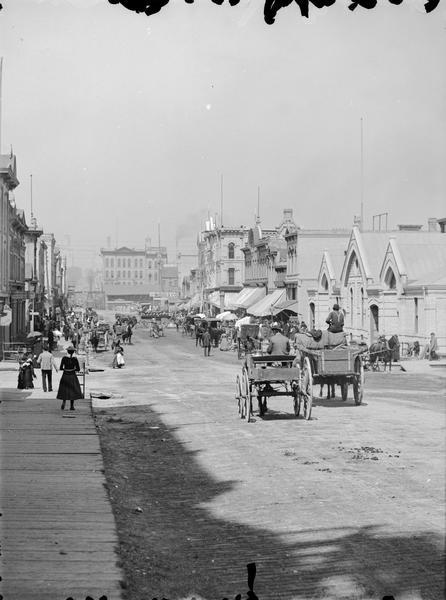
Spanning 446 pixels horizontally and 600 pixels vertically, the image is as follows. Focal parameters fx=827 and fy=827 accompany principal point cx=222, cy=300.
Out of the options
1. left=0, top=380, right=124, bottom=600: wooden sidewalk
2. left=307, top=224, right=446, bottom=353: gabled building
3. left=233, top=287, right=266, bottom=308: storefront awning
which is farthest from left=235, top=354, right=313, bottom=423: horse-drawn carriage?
left=233, top=287, right=266, bottom=308: storefront awning

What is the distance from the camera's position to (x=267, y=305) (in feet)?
219

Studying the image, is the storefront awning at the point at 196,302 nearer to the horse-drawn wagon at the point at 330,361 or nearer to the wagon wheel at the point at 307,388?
the horse-drawn wagon at the point at 330,361

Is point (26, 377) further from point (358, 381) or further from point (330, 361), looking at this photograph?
point (358, 381)

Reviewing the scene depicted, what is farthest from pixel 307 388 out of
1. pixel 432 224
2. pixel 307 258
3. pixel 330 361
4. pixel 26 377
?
pixel 432 224

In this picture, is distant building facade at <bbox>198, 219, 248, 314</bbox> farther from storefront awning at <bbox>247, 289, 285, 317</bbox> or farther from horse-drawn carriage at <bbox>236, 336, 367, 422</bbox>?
horse-drawn carriage at <bbox>236, 336, 367, 422</bbox>

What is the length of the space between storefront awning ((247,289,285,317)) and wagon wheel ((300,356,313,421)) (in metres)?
45.5

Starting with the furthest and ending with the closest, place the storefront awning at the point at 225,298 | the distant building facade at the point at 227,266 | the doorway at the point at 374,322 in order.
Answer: the distant building facade at the point at 227,266
the storefront awning at the point at 225,298
the doorway at the point at 374,322

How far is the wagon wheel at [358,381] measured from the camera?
19312 mm

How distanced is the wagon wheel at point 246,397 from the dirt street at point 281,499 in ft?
1.30

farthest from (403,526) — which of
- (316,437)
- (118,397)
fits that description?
(118,397)

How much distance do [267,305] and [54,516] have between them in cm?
5915

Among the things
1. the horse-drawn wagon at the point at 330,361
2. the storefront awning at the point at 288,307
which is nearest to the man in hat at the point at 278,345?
the horse-drawn wagon at the point at 330,361

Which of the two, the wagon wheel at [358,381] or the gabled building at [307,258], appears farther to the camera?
the gabled building at [307,258]

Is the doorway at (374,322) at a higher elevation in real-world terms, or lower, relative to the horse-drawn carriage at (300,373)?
higher
